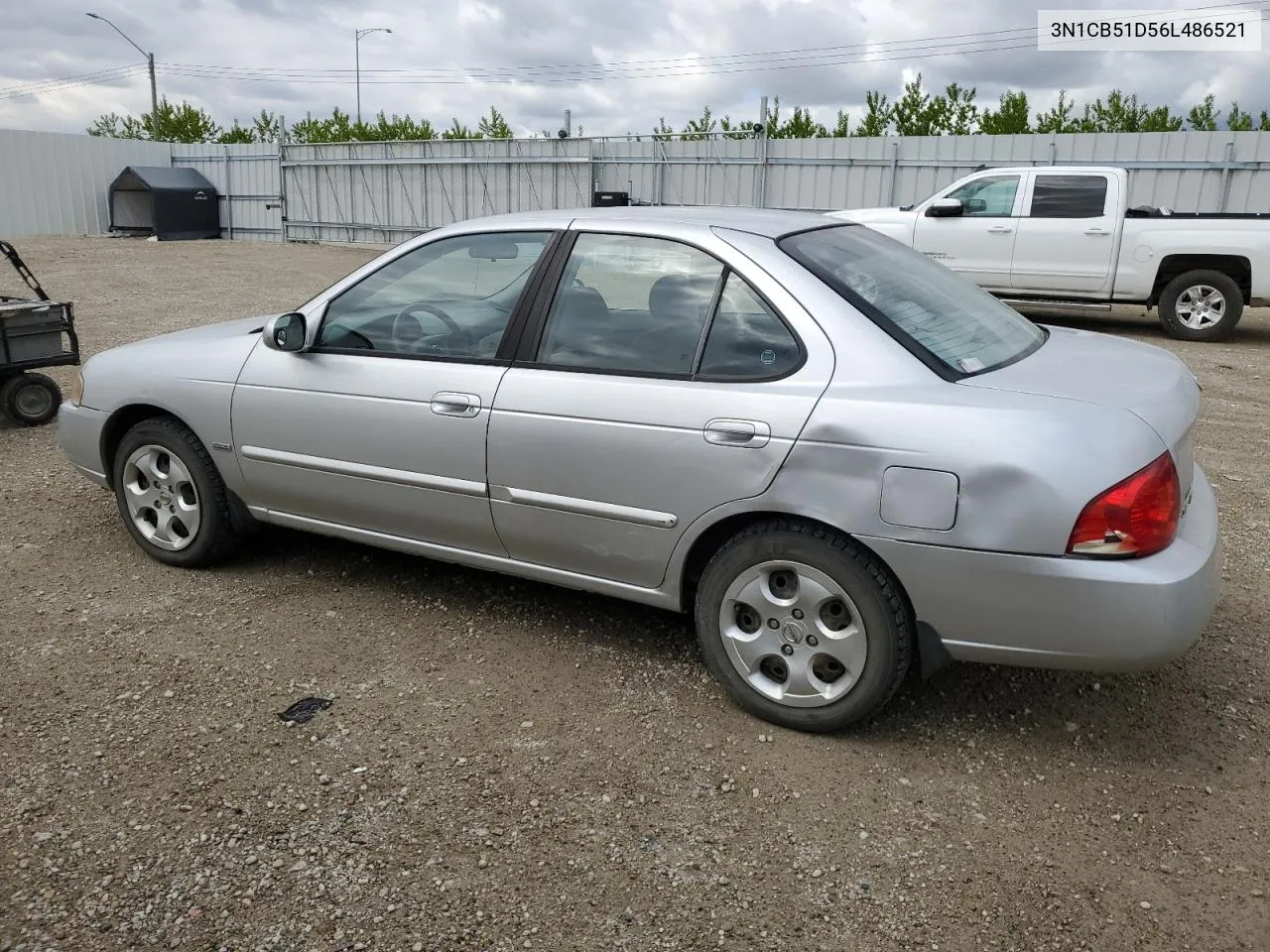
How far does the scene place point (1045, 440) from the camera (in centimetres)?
279

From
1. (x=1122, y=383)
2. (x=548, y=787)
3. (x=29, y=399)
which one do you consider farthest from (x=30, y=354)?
(x=1122, y=383)

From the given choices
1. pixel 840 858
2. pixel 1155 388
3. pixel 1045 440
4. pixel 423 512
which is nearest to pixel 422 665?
pixel 423 512

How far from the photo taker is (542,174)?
22641mm

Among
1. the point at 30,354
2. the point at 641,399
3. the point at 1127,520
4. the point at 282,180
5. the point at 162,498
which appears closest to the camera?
the point at 1127,520

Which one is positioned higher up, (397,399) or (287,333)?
(287,333)

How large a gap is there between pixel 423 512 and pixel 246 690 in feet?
2.81

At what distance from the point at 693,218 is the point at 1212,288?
32.3ft

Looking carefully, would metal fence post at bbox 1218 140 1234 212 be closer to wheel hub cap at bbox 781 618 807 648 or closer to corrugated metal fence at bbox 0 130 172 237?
wheel hub cap at bbox 781 618 807 648

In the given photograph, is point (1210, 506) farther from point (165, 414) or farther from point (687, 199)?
point (687, 199)

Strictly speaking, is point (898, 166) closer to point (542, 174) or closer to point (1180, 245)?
point (1180, 245)

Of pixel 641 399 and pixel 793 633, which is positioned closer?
pixel 793 633

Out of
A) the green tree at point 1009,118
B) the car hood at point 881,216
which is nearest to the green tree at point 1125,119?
the green tree at point 1009,118

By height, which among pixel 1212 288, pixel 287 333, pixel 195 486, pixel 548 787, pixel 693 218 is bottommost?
pixel 548 787

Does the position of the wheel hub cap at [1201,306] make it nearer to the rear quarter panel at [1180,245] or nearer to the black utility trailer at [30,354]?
the rear quarter panel at [1180,245]
